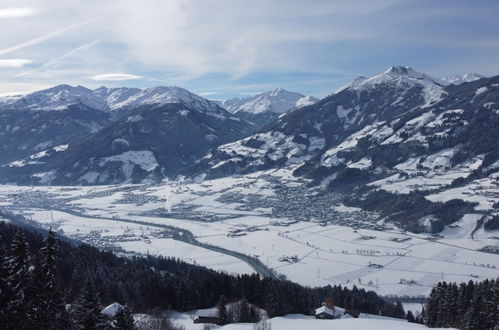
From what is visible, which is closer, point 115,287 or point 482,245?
point 115,287

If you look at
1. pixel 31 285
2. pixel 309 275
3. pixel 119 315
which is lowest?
pixel 309 275

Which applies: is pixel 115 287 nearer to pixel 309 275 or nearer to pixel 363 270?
pixel 309 275

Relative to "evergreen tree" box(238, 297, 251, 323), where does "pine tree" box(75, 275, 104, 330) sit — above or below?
above

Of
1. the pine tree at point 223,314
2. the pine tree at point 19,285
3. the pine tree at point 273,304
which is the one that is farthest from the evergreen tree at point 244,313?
the pine tree at point 19,285

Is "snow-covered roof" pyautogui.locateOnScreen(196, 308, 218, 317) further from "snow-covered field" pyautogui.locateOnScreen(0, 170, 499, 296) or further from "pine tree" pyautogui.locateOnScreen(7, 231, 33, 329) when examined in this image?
"snow-covered field" pyautogui.locateOnScreen(0, 170, 499, 296)

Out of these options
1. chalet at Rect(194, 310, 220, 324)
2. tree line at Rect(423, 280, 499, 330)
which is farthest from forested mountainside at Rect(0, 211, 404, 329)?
tree line at Rect(423, 280, 499, 330)

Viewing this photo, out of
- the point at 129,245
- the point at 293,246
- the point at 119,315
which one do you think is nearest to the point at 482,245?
the point at 293,246

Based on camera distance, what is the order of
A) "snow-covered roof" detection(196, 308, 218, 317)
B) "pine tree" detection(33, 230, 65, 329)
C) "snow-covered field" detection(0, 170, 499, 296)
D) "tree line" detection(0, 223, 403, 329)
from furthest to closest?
"snow-covered field" detection(0, 170, 499, 296) < "snow-covered roof" detection(196, 308, 218, 317) < "pine tree" detection(33, 230, 65, 329) < "tree line" detection(0, 223, 403, 329)
